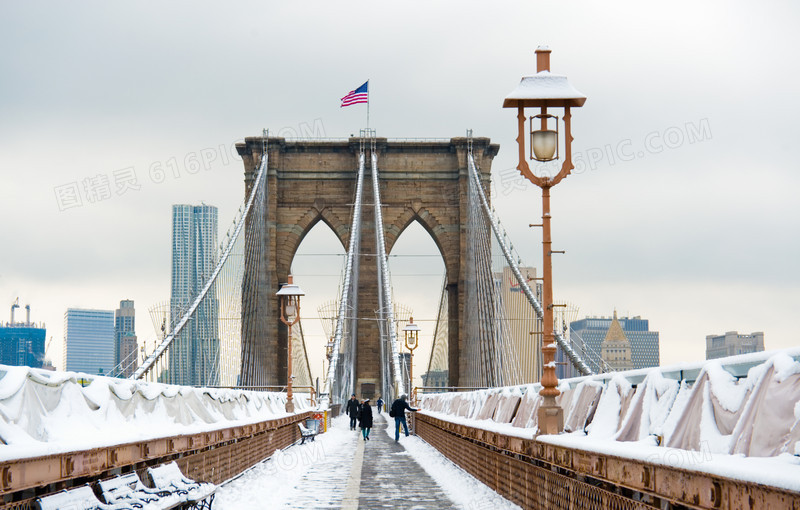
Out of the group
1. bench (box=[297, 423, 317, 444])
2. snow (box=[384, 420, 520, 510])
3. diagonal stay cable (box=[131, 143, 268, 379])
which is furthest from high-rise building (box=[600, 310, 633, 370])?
snow (box=[384, 420, 520, 510])

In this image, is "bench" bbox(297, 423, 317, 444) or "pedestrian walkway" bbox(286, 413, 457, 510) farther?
"bench" bbox(297, 423, 317, 444)

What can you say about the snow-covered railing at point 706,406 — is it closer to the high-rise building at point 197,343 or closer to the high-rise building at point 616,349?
the high-rise building at point 197,343

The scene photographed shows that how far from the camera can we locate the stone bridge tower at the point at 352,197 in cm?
5772

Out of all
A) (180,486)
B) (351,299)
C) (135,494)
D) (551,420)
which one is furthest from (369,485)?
(351,299)

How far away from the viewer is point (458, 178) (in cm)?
5847

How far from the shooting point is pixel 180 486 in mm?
9344

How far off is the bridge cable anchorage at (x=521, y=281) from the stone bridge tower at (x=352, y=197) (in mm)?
981

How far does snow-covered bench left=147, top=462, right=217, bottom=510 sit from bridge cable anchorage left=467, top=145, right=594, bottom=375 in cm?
788

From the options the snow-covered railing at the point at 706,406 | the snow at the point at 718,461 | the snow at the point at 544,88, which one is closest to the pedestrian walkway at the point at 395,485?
the snow-covered railing at the point at 706,406

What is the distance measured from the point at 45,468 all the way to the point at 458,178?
2078 inches

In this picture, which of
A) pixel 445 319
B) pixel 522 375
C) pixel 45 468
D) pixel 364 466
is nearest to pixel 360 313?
pixel 445 319

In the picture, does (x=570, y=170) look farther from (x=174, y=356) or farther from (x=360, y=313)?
(x=360, y=313)

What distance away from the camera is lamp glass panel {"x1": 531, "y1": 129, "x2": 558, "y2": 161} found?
10.9 meters

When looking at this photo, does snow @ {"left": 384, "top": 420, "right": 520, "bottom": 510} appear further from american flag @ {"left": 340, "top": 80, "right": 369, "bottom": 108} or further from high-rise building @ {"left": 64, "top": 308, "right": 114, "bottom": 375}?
high-rise building @ {"left": 64, "top": 308, "right": 114, "bottom": 375}
